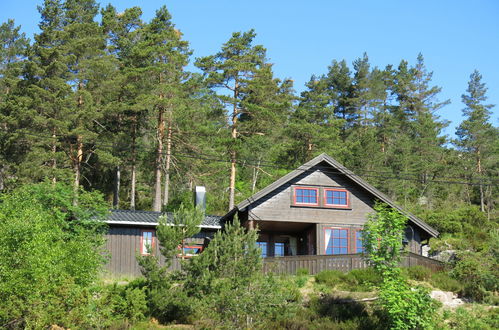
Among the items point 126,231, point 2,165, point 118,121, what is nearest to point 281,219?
point 126,231

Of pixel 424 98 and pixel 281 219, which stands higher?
pixel 424 98

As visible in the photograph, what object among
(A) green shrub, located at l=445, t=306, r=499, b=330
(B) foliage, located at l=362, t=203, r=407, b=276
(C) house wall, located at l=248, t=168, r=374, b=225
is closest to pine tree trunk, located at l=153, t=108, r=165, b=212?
(C) house wall, located at l=248, t=168, r=374, b=225

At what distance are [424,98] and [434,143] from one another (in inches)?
335

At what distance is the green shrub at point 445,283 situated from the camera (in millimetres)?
24422

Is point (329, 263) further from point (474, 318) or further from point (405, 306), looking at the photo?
point (474, 318)

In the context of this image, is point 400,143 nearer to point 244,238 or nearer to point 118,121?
point 118,121

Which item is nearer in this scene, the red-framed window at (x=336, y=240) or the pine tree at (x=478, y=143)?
the red-framed window at (x=336, y=240)

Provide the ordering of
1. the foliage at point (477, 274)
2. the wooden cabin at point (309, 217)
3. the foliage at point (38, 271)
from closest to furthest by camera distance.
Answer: the foliage at point (38, 271)
the foliage at point (477, 274)
the wooden cabin at point (309, 217)

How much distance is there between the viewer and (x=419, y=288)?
2119 centimetres

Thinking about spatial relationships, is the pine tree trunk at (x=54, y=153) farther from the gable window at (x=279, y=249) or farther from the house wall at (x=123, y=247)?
the gable window at (x=279, y=249)

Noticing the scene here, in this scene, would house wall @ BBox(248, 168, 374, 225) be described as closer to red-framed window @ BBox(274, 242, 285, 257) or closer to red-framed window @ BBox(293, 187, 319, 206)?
red-framed window @ BBox(293, 187, 319, 206)

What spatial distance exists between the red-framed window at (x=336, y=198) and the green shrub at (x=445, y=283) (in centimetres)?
654

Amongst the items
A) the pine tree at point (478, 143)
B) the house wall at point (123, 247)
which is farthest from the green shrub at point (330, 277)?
the pine tree at point (478, 143)

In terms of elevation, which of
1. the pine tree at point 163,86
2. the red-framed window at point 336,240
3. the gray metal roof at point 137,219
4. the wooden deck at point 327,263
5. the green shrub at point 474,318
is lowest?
the green shrub at point 474,318
